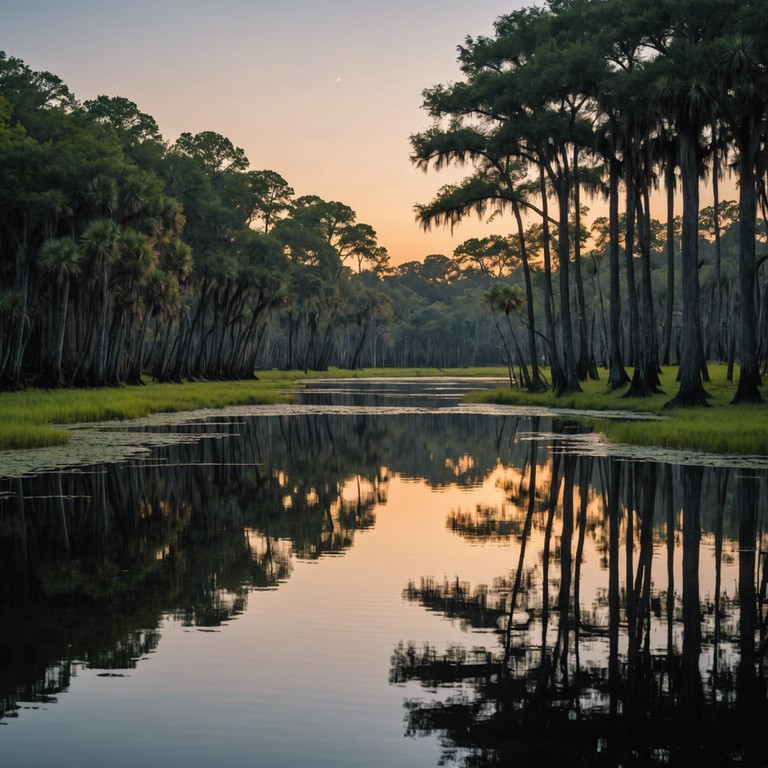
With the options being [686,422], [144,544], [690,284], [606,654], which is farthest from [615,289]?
[606,654]

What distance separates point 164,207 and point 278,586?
2231 inches

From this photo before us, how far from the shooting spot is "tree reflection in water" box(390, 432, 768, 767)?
22.9 ft

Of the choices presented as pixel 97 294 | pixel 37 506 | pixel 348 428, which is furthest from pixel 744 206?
pixel 97 294

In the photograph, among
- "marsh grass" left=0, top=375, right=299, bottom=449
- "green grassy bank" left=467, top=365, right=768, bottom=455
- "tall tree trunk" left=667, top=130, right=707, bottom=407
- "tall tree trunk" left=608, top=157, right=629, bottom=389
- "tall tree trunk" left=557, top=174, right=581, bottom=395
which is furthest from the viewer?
"tall tree trunk" left=557, top=174, right=581, bottom=395

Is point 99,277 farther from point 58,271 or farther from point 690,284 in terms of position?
point 690,284

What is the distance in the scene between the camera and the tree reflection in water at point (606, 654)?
698 cm

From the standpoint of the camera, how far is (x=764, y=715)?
7.45m

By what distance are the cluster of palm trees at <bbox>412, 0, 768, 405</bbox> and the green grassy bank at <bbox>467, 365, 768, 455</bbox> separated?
4.74 ft

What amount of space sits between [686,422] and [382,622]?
77.1ft

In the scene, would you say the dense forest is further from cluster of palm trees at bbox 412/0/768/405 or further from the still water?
the still water

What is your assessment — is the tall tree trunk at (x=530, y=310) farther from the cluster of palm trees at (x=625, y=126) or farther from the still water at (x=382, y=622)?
the still water at (x=382, y=622)

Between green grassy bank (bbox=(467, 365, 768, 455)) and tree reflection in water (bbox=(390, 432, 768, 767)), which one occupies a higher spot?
green grassy bank (bbox=(467, 365, 768, 455))

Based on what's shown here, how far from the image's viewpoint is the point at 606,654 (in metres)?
8.98

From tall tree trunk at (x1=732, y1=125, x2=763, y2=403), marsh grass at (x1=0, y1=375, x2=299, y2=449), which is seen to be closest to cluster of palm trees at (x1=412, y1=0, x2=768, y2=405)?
tall tree trunk at (x1=732, y1=125, x2=763, y2=403)
